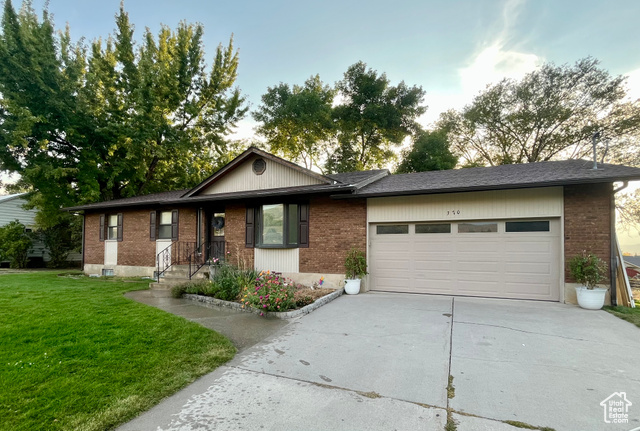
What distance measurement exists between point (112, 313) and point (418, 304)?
6401 mm

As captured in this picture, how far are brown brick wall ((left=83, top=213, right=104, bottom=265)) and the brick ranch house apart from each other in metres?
2.94

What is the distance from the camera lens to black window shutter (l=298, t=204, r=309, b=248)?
897 centimetres

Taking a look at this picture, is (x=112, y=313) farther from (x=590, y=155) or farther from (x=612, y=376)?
(x=590, y=155)

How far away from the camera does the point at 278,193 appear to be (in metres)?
8.86

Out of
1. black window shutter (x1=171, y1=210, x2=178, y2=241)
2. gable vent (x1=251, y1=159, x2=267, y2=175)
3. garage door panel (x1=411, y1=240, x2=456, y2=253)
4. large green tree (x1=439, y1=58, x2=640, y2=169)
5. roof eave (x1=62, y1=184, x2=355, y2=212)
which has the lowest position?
garage door panel (x1=411, y1=240, x2=456, y2=253)

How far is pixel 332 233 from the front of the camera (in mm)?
8656

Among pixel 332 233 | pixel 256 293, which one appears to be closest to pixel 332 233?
pixel 332 233

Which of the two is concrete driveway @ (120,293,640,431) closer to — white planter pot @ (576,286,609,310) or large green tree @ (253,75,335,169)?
white planter pot @ (576,286,609,310)

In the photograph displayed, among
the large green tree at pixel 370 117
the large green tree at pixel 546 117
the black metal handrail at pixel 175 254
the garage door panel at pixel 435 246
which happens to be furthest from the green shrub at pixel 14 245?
the large green tree at pixel 546 117

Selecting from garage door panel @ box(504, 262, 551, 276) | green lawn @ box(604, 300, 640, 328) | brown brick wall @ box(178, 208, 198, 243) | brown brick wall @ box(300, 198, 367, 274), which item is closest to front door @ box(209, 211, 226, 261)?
brown brick wall @ box(178, 208, 198, 243)

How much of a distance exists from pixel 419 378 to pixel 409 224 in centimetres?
535

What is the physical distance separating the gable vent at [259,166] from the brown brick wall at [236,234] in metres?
1.29

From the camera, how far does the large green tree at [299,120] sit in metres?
21.6

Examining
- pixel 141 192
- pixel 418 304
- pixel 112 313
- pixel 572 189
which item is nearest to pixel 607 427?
pixel 418 304
